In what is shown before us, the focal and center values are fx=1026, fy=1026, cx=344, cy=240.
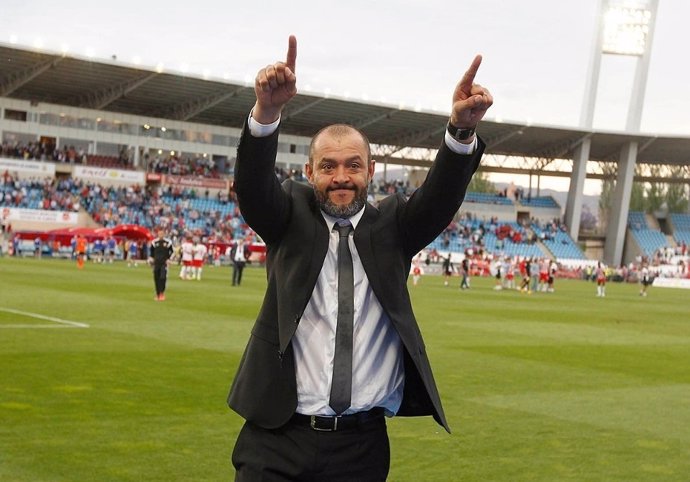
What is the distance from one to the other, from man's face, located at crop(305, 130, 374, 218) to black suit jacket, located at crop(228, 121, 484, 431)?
0.40 ft

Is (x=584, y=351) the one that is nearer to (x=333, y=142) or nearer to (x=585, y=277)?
(x=333, y=142)

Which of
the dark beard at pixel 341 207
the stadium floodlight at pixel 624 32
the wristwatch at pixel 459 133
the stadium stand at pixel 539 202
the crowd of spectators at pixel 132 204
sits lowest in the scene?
the crowd of spectators at pixel 132 204

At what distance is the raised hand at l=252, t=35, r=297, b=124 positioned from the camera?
3666 millimetres

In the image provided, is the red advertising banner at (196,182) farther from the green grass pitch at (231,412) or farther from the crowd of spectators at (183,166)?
the green grass pitch at (231,412)

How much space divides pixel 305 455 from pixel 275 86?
56.2 inches

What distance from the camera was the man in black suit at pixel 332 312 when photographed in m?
3.99

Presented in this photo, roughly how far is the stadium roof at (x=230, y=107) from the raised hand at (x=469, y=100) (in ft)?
187

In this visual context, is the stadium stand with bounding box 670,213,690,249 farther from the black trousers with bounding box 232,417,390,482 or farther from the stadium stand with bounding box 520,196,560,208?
the black trousers with bounding box 232,417,390,482

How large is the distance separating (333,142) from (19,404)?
6947mm

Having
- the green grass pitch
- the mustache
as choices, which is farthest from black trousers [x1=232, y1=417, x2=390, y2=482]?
the green grass pitch

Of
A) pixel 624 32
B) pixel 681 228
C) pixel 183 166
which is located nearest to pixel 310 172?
pixel 183 166

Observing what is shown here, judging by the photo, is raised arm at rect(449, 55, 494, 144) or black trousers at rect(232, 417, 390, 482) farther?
black trousers at rect(232, 417, 390, 482)

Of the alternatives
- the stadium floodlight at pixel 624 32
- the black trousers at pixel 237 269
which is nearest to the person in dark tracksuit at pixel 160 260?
the black trousers at pixel 237 269

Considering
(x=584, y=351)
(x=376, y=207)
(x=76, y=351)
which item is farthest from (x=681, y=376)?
(x=376, y=207)
